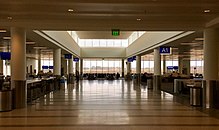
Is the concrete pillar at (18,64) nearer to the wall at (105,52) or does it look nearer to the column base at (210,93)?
the column base at (210,93)

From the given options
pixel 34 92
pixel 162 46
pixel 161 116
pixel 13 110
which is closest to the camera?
pixel 161 116

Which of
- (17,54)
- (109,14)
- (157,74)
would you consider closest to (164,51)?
(157,74)

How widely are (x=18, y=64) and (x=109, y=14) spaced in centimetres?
485

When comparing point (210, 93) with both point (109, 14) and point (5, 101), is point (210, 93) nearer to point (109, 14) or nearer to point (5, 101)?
point (109, 14)

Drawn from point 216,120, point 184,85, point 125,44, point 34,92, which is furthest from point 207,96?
point 125,44

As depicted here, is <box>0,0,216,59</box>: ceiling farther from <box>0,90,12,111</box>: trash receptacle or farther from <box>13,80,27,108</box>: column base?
<box>0,90,12,111</box>: trash receptacle

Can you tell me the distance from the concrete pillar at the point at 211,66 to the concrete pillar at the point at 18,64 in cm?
805

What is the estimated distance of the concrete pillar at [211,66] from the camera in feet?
44.3

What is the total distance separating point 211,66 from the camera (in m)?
13.6

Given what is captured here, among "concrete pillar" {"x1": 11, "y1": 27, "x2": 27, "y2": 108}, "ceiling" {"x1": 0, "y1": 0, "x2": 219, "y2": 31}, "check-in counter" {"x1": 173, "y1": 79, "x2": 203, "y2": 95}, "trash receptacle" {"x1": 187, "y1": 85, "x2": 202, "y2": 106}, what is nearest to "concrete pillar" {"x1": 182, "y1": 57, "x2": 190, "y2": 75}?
"check-in counter" {"x1": 173, "y1": 79, "x2": 203, "y2": 95}

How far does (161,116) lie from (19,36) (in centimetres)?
727

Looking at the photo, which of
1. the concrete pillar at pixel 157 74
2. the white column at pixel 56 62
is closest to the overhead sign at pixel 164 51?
the concrete pillar at pixel 157 74

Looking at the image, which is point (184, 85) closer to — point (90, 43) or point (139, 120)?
point (139, 120)

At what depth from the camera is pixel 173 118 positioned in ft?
33.3
